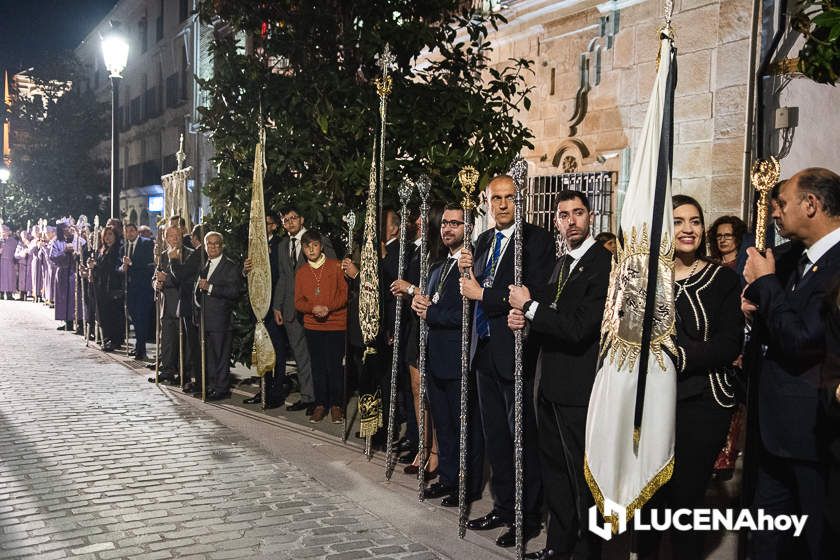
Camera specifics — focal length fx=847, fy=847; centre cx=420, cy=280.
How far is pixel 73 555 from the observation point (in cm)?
475

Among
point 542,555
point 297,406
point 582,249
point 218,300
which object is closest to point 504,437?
point 542,555

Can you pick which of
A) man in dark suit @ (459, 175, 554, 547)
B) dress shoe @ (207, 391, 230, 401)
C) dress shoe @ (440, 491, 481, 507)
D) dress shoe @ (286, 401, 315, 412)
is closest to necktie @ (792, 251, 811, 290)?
man in dark suit @ (459, 175, 554, 547)

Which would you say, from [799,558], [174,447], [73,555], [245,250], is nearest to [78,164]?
[245,250]

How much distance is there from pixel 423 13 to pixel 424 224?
3939 millimetres

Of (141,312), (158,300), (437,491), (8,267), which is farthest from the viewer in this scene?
(8,267)

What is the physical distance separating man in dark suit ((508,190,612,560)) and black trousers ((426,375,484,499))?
112cm

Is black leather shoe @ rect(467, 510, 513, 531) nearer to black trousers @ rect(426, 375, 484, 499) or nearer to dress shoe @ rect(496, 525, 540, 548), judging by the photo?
dress shoe @ rect(496, 525, 540, 548)

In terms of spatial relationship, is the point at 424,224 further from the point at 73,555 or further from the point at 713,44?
the point at 713,44

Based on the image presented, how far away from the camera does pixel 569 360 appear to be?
4.50 metres

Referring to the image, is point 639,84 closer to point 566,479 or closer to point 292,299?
point 292,299

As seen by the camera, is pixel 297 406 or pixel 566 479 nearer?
pixel 566 479

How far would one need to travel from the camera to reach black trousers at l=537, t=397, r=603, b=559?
4469mm

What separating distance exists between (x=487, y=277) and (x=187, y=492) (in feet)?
8.77

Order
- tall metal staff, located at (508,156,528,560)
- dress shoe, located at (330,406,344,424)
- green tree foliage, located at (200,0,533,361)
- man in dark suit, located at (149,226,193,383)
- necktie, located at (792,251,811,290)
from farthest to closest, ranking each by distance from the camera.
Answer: man in dark suit, located at (149,226,193,383)
green tree foliage, located at (200,0,533,361)
dress shoe, located at (330,406,344,424)
tall metal staff, located at (508,156,528,560)
necktie, located at (792,251,811,290)
